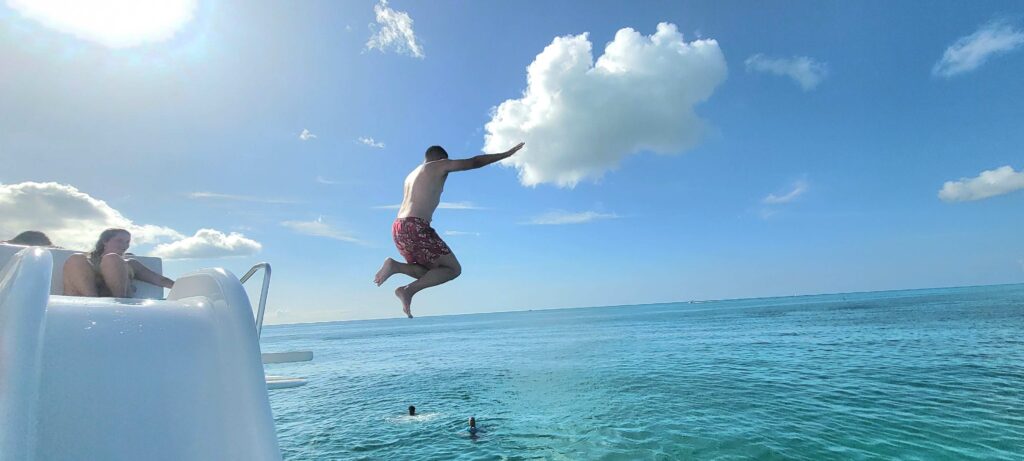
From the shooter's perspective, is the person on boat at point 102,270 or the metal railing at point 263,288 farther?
the person on boat at point 102,270

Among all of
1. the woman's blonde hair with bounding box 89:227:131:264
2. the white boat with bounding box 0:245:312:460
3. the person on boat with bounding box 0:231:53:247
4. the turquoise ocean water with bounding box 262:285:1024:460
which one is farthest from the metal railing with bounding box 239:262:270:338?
the turquoise ocean water with bounding box 262:285:1024:460

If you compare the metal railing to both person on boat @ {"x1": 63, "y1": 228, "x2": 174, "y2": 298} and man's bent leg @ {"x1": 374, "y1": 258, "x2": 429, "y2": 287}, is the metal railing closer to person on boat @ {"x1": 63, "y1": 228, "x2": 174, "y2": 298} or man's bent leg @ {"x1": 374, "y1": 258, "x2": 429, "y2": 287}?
man's bent leg @ {"x1": 374, "y1": 258, "x2": 429, "y2": 287}

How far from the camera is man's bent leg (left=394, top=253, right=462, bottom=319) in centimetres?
478

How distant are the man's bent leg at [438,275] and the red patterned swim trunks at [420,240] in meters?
0.06

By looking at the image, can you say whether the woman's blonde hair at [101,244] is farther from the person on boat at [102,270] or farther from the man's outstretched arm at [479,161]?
the man's outstretched arm at [479,161]

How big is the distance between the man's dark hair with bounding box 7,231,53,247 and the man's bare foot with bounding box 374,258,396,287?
15.6 feet

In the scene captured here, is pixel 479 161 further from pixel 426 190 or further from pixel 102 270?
pixel 102 270

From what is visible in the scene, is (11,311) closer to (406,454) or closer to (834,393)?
(406,454)

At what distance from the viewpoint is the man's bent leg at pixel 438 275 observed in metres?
→ 4.78

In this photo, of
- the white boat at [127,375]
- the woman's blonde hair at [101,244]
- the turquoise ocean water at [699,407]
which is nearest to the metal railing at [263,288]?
the white boat at [127,375]

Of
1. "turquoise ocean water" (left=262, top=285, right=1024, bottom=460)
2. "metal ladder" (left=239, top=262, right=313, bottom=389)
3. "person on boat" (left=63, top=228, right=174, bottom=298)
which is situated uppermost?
"person on boat" (left=63, top=228, right=174, bottom=298)

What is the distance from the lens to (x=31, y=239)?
5.92m

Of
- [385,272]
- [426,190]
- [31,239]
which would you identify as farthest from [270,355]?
[31,239]

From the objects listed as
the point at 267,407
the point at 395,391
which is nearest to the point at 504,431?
the point at 395,391
